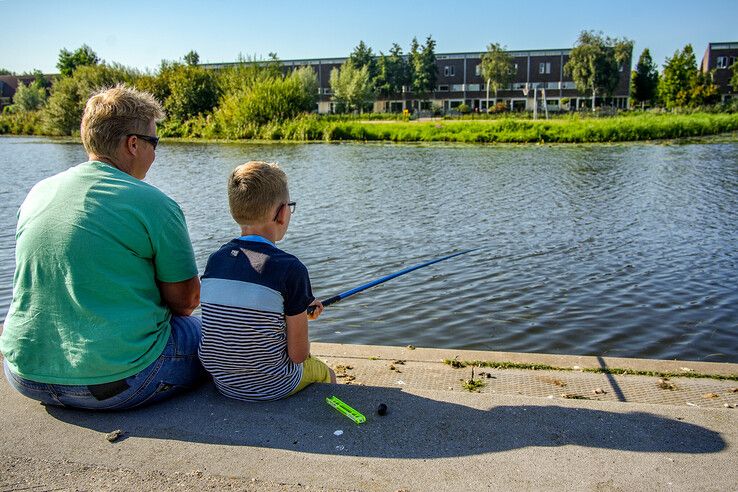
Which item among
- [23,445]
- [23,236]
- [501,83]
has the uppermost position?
[501,83]

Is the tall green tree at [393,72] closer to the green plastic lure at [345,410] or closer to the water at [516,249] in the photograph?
the water at [516,249]

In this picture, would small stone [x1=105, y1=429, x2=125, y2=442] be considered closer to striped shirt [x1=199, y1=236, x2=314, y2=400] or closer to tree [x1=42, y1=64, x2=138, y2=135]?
striped shirt [x1=199, y1=236, x2=314, y2=400]

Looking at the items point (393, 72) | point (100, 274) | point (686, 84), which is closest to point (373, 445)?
point (100, 274)

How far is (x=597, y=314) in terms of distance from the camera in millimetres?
5988

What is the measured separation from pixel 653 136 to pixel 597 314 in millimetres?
28625

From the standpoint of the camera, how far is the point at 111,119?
8.09 feet

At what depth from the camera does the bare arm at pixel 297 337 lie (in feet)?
8.19

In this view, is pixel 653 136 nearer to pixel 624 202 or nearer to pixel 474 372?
pixel 624 202

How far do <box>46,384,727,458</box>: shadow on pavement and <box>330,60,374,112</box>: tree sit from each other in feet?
191

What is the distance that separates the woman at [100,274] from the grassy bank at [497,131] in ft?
98.2

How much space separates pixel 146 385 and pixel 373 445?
0.92 meters

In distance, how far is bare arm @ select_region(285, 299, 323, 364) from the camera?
250 cm

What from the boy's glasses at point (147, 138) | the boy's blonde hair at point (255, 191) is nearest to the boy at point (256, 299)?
the boy's blonde hair at point (255, 191)

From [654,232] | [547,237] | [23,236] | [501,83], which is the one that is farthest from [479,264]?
[501,83]
